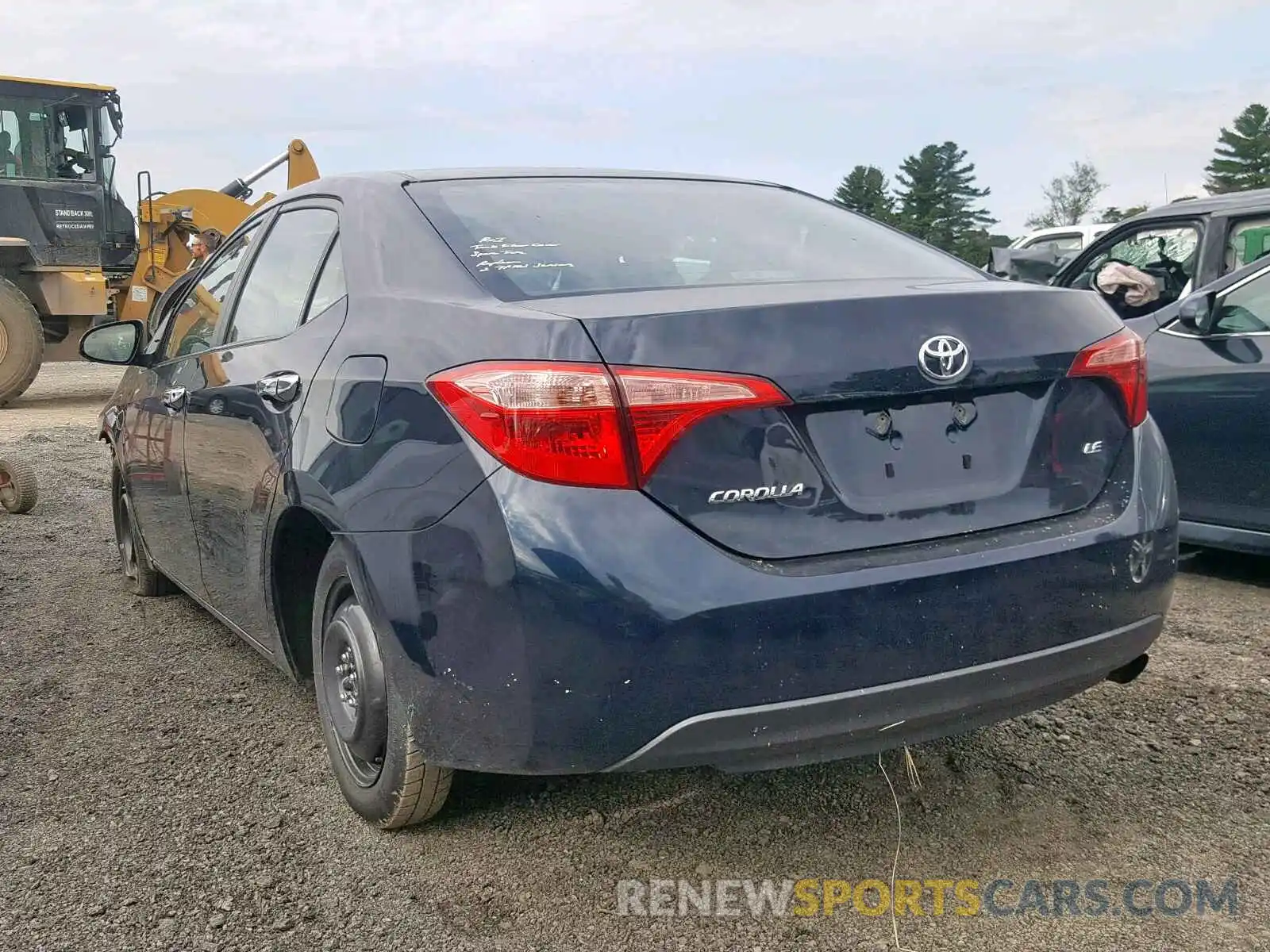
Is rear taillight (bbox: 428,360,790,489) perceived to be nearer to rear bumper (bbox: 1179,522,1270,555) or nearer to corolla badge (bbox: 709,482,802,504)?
corolla badge (bbox: 709,482,802,504)

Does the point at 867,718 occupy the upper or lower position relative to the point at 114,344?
lower

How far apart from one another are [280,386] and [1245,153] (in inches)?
2600

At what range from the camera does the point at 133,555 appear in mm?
4855

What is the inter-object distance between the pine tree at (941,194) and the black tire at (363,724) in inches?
2579

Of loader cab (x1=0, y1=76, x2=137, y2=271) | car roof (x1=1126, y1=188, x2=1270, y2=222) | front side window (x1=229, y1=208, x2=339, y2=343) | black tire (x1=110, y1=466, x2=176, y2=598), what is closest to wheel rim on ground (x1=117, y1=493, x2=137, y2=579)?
black tire (x1=110, y1=466, x2=176, y2=598)

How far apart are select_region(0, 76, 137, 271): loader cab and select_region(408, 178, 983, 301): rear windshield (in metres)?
12.1

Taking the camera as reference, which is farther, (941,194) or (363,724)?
(941,194)

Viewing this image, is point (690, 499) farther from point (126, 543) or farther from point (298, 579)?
point (126, 543)

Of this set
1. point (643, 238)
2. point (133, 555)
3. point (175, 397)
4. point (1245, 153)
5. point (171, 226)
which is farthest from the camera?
point (1245, 153)

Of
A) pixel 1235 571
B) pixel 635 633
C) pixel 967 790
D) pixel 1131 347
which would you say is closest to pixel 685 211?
pixel 1131 347

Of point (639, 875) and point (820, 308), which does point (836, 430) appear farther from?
point (639, 875)

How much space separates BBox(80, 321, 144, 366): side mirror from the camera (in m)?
4.32

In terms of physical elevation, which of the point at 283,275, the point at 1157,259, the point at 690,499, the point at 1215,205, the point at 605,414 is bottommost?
the point at 690,499

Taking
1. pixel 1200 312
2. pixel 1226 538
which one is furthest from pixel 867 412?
pixel 1200 312
